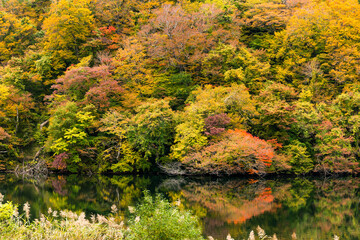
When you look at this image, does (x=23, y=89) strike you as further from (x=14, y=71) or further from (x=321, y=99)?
(x=321, y=99)

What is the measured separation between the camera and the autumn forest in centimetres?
2244

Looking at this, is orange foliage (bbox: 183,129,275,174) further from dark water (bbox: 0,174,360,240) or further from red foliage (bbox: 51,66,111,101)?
red foliage (bbox: 51,66,111,101)

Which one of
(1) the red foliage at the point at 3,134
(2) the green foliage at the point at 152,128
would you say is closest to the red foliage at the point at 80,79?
(2) the green foliage at the point at 152,128

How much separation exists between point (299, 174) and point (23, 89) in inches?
933

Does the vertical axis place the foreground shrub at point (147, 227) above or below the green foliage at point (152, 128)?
above

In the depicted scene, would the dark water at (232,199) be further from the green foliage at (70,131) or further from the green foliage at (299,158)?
the green foliage at (70,131)

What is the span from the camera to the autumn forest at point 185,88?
2244cm

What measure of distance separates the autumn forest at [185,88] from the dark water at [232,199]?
196 centimetres

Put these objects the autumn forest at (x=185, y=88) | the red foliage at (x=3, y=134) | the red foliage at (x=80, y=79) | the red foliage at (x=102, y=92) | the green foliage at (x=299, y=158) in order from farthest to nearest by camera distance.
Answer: the red foliage at (x=80, y=79)
the red foliage at (x=102, y=92)
the red foliage at (x=3, y=134)
the autumn forest at (x=185, y=88)
the green foliage at (x=299, y=158)

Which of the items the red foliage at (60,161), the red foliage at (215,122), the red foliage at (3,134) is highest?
the red foliage at (215,122)

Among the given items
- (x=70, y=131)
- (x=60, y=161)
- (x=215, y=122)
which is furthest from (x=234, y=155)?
(x=60, y=161)

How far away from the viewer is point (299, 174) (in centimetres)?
2364

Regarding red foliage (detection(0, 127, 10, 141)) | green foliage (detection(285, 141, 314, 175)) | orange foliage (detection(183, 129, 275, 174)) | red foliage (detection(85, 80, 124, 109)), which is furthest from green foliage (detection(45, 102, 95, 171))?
green foliage (detection(285, 141, 314, 175))

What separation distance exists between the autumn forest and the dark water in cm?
196
